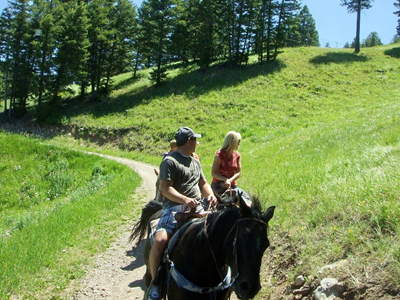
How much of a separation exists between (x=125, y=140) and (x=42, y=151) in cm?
804

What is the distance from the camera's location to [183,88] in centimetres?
4034

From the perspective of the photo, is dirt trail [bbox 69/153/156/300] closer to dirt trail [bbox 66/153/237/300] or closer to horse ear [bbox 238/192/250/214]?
dirt trail [bbox 66/153/237/300]

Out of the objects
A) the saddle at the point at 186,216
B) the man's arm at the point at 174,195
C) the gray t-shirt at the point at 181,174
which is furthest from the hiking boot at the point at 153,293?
the man's arm at the point at 174,195

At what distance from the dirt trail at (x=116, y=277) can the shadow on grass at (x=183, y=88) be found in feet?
101

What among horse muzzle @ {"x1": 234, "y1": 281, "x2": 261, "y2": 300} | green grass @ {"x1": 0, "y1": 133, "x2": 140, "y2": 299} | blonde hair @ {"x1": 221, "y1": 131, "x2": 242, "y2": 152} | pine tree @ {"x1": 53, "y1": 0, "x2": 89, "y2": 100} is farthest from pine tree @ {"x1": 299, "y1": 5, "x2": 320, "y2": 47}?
horse muzzle @ {"x1": 234, "y1": 281, "x2": 261, "y2": 300}

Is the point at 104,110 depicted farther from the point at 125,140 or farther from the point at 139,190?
the point at 139,190

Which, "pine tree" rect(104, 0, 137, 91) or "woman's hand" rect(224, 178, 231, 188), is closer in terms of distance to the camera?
"woman's hand" rect(224, 178, 231, 188)

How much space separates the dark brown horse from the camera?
2867 mm

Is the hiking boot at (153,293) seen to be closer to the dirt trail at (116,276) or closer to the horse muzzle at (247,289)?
the horse muzzle at (247,289)

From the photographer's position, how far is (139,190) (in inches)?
551

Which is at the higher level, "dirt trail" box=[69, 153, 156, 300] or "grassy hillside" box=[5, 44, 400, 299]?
"grassy hillside" box=[5, 44, 400, 299]


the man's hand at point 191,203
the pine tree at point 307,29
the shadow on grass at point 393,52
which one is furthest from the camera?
the pine tree at point 307,29

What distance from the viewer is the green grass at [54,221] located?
6.13m

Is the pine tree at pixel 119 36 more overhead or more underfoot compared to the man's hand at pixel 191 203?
more overhead
